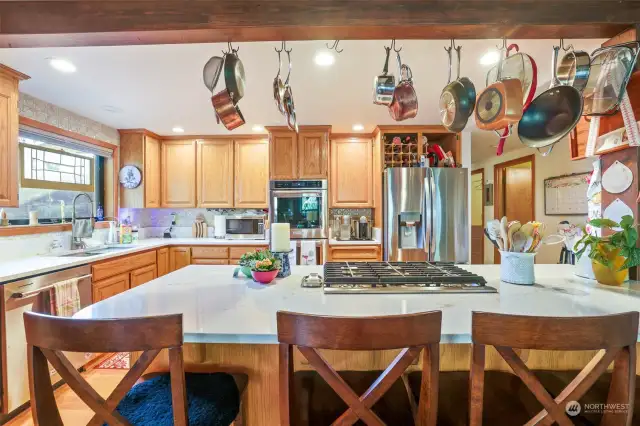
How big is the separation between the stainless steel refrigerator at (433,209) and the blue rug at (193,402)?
2.65 m

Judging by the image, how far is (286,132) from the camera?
3846 mm

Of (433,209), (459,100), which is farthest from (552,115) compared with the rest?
(433,209)

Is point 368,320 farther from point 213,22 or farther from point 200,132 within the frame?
point 200,132

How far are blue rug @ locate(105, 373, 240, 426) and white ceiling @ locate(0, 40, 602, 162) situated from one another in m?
1.81

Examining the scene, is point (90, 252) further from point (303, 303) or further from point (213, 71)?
point (303, 303)

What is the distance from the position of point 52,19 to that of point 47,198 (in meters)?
2.18

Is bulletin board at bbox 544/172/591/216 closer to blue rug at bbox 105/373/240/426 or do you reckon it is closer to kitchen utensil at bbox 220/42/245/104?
kitchen utensil at bbox 220/42/245/104

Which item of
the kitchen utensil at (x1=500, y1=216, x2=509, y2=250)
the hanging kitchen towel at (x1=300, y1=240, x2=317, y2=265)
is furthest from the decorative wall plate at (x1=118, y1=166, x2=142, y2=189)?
the kitchen utensil at (x1=500, y1=216, x2=509, y2=250)

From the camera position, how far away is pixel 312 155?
385 cm

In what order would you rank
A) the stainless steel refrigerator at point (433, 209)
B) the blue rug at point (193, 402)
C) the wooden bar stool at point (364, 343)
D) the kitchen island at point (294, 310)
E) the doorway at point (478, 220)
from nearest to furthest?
the wooden bar stool at point (364, 343) < the blue rug at point (193, 402) < the kitchen island at point (294, 310) < the stainless steel refrigerator at point (433, 209) < the doorway at point (478, 220)

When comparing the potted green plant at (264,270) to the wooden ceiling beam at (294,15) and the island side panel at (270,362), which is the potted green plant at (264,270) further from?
the wooden ceiling beam at (294,15)

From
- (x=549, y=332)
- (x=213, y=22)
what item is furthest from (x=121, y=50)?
(x=549, y=332)

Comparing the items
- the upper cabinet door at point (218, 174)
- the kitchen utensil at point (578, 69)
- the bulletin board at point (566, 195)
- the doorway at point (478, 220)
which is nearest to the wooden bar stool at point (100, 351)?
the kitchen utensil at point (578, 69)

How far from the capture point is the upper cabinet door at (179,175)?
13.7 ft
